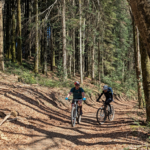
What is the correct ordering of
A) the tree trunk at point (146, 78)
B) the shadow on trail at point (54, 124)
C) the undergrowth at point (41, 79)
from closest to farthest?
the shadow on trail at point (54, 124) < the tree trunk at point (146, 78) < the undergrowth at point (41, 79)

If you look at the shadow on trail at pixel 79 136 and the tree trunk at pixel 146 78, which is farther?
the tree trunk at pixel 146 78

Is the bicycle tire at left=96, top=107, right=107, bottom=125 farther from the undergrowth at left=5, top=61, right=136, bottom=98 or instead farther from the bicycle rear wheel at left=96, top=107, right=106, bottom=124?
the undergrowth at left=5, top=61, right=136, bottom=98

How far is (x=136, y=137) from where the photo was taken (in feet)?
17.6

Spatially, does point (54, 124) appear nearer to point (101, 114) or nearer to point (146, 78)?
point (101, 114)

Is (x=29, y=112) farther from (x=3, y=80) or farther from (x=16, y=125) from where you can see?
(x=3, y=80)

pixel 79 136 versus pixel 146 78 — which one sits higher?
pixel 146 78

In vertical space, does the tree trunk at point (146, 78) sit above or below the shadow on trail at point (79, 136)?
above

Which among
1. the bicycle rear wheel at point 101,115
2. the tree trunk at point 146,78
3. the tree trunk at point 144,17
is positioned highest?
the tree trunk at point 144,17

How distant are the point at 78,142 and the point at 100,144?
0.80 meters

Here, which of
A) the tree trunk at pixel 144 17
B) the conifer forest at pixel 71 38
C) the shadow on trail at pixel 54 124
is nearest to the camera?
the tree trunk at pixel 144 17

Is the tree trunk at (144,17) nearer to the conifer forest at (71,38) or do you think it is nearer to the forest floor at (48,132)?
the conifer forest at (71,38)

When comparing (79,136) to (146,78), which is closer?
(79,136)

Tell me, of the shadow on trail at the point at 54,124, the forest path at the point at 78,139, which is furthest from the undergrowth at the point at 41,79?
the forest path at the point at 78,139

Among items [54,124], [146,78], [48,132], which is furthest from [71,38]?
[48,132]
